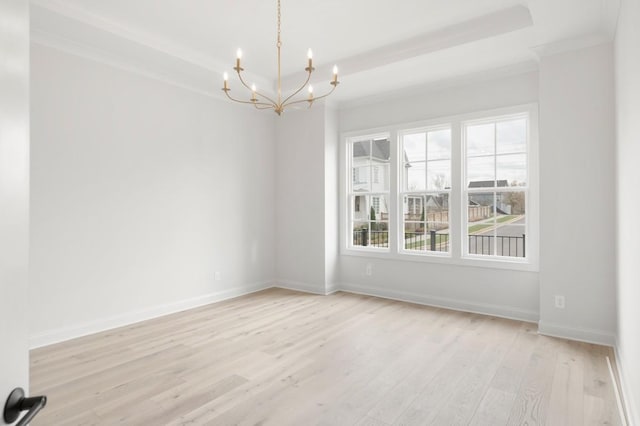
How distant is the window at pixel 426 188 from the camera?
4738mm

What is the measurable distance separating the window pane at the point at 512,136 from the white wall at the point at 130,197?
3.26 meters

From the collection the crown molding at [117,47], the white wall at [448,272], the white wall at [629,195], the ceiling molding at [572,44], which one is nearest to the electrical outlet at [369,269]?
the white wall at [448,272]

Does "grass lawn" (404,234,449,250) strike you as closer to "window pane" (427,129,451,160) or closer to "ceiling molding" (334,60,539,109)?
"window pane" (427,129,451,160)

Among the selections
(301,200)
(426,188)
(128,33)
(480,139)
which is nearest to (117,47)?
(128,33)

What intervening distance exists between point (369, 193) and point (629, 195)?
3.25 metres

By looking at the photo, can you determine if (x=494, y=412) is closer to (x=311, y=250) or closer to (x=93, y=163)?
(x=311, y=250)

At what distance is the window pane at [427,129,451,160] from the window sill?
4.11ft

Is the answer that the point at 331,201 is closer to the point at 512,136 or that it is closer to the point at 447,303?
the point at 447,303

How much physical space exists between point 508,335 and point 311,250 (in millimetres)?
2768

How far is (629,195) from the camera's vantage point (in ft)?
7.80

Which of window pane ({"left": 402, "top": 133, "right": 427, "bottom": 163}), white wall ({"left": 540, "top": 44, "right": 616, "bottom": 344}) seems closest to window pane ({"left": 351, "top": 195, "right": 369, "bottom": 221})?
window pane ({"left": 402, "top": 133, "right": 427, "bottom": 163})

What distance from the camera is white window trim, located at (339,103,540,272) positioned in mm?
4020

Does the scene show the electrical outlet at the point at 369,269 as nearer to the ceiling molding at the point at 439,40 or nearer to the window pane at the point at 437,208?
the window pane at the point at 437,208

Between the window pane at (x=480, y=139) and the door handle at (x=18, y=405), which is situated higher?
the window pane at (x=480, y=139)
